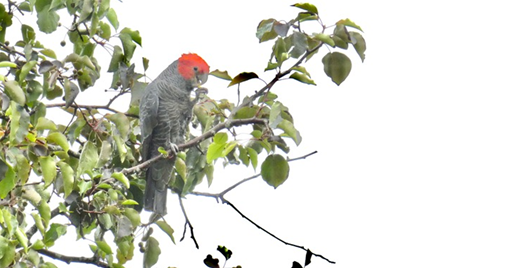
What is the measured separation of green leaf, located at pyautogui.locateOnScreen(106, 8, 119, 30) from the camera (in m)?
2.63

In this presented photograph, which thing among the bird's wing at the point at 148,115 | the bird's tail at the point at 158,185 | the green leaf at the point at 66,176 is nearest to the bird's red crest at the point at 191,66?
the bird's wing at the point at 148,115

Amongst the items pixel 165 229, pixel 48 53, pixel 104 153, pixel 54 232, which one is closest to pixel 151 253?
pixel 165 229

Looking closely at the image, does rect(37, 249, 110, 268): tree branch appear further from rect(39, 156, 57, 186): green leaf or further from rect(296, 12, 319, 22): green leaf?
rect(296, 12, 319, 22): green leaf

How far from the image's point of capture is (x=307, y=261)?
1207 mm

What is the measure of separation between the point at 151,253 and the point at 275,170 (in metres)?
0.78

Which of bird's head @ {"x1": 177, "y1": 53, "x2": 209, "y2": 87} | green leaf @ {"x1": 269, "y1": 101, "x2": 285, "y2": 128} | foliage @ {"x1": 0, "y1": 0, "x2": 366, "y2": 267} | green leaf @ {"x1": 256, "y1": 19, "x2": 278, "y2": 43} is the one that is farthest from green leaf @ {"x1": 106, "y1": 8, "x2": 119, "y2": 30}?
bird's head @ {"x1": 177, "y1": 53, "x2": 209, "y2": 87}

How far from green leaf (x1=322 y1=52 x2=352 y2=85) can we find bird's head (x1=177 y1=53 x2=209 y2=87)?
61.3 inches

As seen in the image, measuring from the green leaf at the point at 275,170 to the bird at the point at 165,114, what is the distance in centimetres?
90

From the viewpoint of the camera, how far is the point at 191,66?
3.75m

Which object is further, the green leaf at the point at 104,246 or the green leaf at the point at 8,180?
the green leaf at the point at 104,246

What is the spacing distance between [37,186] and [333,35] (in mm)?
1130

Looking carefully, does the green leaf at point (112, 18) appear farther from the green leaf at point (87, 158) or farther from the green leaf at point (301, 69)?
the green leaf at point (301, 69)

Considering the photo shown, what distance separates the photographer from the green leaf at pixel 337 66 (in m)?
2.19

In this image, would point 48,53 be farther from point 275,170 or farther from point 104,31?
point 275,170
